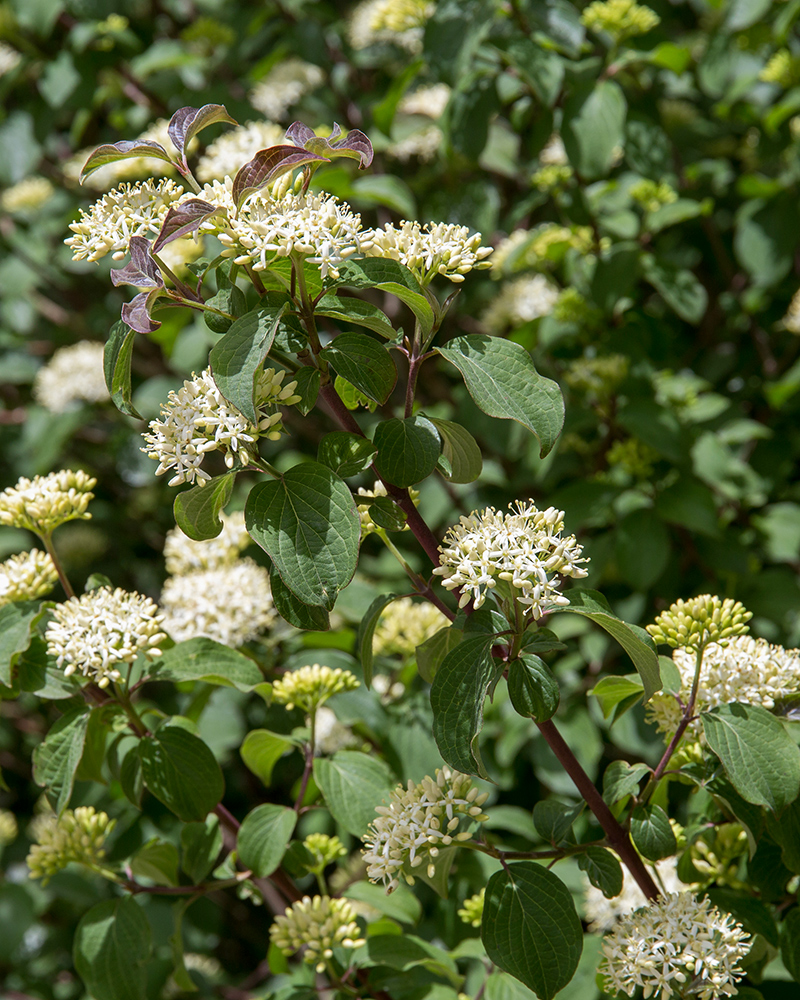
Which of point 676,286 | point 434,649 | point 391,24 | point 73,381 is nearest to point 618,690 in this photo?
point 434,649

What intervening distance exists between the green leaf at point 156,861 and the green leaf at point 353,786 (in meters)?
0.23

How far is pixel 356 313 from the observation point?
80 cm

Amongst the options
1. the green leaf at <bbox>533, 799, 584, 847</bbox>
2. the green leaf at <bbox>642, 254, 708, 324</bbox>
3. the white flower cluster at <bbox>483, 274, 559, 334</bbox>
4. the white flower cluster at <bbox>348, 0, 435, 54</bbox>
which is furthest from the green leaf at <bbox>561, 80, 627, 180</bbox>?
the green leaf at <bbox>533, 799, 584, 847</bbox>

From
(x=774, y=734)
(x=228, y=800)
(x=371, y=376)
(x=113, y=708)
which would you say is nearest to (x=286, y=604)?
(x=371, y=376)

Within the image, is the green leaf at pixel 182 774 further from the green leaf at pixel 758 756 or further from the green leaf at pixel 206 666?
the green leaf at pixel 758 756

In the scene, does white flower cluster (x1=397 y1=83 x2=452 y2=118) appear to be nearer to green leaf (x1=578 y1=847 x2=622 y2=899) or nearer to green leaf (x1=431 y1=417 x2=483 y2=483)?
green leaf (x1=431 y1=417 x2=483 y2=483)

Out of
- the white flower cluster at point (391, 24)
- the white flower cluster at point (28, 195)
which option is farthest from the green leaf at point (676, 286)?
the white flower cluster at point (28, 195)

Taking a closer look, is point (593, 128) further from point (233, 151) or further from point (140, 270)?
point (140, 270)

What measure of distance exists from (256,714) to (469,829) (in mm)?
1124

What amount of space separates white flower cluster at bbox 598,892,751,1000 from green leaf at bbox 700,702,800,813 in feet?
0.45

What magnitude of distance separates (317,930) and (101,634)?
436 mm

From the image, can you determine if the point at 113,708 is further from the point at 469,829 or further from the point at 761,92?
the point at 761,92

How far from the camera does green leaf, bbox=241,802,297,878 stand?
1.04 metres

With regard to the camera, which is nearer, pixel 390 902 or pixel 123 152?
pixel 123 152
